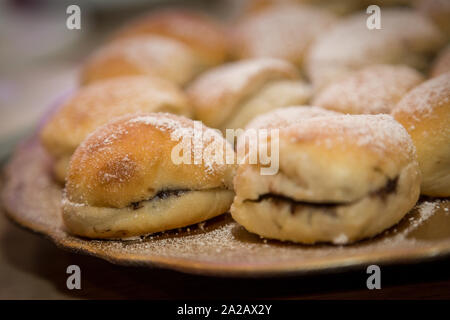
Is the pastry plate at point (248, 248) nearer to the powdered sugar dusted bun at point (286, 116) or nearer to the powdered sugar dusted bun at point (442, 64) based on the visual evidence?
the powdered sugar dusted bun at point (286, 116)

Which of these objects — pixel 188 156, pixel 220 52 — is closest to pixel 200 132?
pixel 188 156

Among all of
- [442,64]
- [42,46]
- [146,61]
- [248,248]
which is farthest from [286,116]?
[42,46]

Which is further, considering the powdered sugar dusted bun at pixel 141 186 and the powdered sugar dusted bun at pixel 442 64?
the powdered sugar dusted bun at pixel 442 64

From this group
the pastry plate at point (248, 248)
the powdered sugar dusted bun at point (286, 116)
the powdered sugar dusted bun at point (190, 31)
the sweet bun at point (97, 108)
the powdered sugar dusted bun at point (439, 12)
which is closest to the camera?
→ the pastry plate at point (248, 248)

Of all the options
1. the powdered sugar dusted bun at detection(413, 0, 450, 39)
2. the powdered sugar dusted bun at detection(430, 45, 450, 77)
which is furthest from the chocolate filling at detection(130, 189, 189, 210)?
the powdered sugar dusted bun at detection(413, 0, 450, 39)

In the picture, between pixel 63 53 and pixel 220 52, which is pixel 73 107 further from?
pixel 63 53

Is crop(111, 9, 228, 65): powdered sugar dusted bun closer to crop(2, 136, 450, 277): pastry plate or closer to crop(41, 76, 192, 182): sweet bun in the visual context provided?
crop(41, 76, 192, 182): sweet bun

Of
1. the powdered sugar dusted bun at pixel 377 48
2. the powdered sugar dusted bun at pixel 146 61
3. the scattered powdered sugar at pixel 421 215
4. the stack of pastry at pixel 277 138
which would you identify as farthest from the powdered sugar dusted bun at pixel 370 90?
the powdered sugar dusted bun at pixel 146 61
